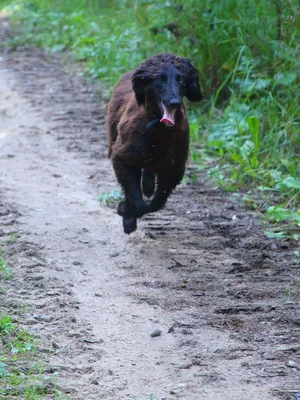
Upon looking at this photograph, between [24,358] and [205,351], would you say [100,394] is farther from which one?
[205,351]

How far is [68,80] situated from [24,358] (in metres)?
8.22

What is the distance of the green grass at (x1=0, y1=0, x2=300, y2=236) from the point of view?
310 inches

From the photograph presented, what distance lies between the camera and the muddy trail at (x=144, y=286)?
14.0ft

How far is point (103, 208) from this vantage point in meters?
7.23

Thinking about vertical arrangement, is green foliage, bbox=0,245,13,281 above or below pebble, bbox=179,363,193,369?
below

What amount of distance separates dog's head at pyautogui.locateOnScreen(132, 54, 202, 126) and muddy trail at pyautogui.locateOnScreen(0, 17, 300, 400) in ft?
3.81

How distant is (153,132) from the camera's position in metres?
5.98

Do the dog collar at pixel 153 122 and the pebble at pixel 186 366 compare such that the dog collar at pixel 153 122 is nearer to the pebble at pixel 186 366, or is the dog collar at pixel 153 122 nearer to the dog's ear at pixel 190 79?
the dog's ear at pixel 190 79

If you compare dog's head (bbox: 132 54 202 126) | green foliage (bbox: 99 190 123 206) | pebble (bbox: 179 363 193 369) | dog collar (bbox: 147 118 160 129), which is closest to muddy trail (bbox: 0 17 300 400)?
pebble (bbox: 179 363 193 369)

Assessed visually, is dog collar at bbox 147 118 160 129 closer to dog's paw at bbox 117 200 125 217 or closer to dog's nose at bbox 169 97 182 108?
dog's nose at bbox 169 97 182 108

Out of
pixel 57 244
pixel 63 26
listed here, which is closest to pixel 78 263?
pixel 57 244

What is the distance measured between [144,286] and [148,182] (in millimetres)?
1534

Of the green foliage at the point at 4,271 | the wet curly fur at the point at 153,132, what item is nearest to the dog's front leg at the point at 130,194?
the wet curly fur at the point at 153,132

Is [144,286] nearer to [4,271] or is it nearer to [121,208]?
[4,271]
